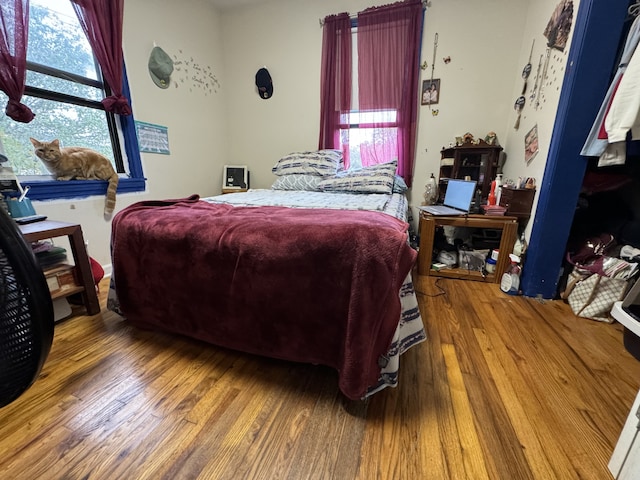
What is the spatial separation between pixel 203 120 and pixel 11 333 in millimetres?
3121

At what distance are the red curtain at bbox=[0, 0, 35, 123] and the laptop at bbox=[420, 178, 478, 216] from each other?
280 centimetres

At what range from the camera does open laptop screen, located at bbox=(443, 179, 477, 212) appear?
77.0 inches

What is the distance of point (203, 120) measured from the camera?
116 inches

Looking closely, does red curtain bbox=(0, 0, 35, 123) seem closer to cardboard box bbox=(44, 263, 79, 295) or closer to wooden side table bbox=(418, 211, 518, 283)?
cardboard box bbox=(44, 263, 79, 295)

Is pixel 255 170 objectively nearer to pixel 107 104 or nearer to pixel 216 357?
pixel 107 104

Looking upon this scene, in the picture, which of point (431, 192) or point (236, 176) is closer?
point (431, 192)

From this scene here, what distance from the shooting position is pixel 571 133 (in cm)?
148

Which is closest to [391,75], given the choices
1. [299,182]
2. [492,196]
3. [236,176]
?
[299,182]

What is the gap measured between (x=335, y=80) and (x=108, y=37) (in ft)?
6.36

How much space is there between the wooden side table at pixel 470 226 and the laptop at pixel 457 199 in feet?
0.15

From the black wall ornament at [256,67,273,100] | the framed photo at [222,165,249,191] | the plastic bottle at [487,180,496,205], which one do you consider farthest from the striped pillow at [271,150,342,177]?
the plastic bottle at [487,180,496,205]

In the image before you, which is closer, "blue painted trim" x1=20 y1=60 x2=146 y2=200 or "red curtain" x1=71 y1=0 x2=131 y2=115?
"blue painted trim" x1=20 y1=60 x2=146 y2=200

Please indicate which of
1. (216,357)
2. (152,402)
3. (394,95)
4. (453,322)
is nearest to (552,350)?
(453,322)

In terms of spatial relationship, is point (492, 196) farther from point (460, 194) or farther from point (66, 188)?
point (66, 188)
